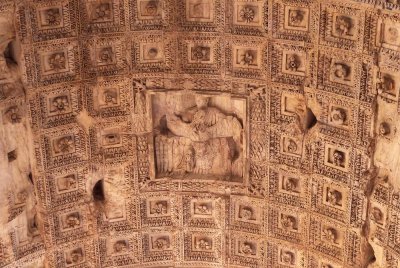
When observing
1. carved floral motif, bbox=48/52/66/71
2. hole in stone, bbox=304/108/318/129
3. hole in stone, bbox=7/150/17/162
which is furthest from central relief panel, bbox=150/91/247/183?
hole in stone, bbox=7/150/17/162

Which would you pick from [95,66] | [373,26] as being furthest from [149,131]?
[373,26]

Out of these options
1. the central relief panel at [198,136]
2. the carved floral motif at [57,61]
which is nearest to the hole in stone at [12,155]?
the carved floral motif at [57,61]

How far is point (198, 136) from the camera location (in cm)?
1862

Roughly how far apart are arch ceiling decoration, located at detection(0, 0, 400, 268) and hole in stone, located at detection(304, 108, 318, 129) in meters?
0.03

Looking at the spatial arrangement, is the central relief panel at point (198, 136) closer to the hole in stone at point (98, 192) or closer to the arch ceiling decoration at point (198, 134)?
the arch ceiling decoration at point (198, 134)

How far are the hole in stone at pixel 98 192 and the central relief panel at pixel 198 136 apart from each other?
1.21 m

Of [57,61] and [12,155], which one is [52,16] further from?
[12,155]

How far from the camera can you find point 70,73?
58.6 ft

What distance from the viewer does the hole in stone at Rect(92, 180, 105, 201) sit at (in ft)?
63.2

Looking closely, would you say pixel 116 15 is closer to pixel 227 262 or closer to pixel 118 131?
pixel 118 131

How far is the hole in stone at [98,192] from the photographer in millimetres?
19266

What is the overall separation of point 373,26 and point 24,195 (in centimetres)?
785

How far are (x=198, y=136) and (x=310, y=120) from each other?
2.48 metres

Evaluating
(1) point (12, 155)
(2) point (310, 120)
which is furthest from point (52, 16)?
(2) point (310, 120)
